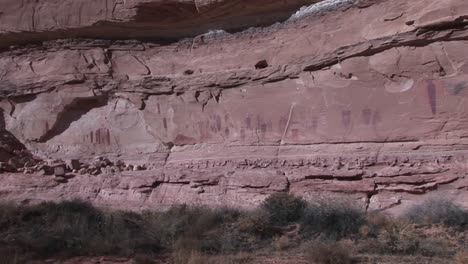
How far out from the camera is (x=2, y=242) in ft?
30.6

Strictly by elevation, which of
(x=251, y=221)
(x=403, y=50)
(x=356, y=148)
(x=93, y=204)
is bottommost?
(x=93, y=204)

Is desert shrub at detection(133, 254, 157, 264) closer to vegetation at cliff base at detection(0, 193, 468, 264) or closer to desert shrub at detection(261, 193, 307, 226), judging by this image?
vegetation at cliff base at detection(0, 193, 468, 264)

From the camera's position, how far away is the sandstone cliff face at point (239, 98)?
34.7 ft

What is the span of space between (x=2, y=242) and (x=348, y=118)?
7141mm

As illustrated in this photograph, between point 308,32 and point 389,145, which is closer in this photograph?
point 389,145

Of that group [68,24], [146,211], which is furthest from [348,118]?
[68,24]

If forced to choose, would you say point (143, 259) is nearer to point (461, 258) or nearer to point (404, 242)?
point (404, 242)

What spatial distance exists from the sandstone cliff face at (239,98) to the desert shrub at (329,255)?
10.3ft

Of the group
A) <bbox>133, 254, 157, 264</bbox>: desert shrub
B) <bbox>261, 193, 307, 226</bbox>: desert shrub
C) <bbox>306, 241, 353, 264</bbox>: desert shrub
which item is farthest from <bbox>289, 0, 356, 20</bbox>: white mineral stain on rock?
<bbox>133, 254, 157, 264</bbox>: desert shrub

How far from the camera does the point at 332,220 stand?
968 cm

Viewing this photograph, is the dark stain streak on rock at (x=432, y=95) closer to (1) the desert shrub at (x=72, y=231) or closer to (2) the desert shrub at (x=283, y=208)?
(2) the desert shrub at (x=283, y=208)

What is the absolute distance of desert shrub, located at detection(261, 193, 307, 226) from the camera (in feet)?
33.7

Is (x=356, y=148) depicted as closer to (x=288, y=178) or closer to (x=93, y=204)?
(x=288, y=178)

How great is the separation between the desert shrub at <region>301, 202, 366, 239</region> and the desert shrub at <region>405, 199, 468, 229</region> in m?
0.93
